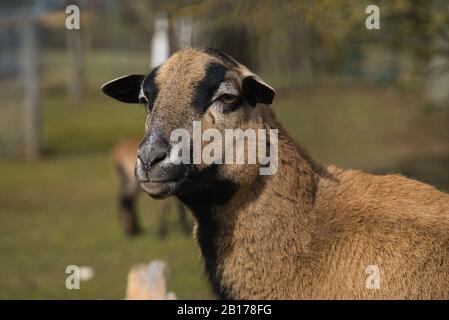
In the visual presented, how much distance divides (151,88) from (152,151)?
737mm

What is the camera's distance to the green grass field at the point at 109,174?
12.5 meters

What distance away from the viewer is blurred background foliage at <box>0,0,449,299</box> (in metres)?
11.8

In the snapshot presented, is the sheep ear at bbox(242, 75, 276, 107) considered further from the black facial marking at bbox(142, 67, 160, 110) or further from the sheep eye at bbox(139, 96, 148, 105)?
the sheep eye at bbox(139, 96, 148, 105)

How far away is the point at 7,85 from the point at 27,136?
5.02 ft

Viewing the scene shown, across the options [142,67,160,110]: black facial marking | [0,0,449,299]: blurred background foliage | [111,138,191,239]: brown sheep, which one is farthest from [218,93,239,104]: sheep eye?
[111,138,191,239]: brown sheep

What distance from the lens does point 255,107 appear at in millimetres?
6156

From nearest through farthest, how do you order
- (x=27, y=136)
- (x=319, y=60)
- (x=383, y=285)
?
(x=383, y=285) → (x=319, y=60) → (x=27, y=136)

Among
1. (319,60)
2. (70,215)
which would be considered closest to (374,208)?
(70,215)

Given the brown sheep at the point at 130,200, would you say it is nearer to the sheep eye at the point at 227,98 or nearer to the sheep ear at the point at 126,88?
the sheep ear at the point at 126,88

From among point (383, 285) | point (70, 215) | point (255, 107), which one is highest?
point (255, 107)

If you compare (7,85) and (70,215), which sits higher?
(7,85)

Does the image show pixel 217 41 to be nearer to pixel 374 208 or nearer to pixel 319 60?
pixel 374 208

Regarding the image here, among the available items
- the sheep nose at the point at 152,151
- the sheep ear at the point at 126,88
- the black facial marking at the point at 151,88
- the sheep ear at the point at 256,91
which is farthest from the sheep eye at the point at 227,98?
the sheep ear at the point at 126,88

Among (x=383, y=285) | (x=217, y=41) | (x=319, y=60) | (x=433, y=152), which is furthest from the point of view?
(x=433, y=152)
